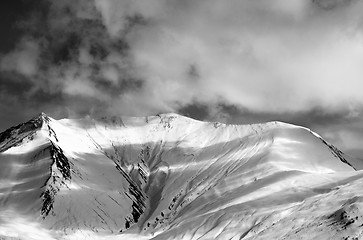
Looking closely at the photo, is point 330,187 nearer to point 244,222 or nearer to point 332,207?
point 244,222

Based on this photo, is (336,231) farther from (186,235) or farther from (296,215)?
(186,235)

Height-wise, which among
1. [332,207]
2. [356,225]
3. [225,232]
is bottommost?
[356,225]

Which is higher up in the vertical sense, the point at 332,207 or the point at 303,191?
the point at 303,191

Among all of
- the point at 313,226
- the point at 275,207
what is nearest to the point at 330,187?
the point at 275,207

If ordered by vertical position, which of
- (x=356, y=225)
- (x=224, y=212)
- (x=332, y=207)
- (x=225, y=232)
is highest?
(x=224, y=212)

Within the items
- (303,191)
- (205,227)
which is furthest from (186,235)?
(303,191)

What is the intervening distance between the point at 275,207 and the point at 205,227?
29.5 metres

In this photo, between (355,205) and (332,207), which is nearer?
(355,205)

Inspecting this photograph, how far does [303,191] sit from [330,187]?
11397 mm

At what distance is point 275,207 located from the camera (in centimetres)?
18412

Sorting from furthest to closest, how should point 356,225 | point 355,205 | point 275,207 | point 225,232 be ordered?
1. point 275,207
2. point 225,232
3. point 355,205
4. point 356,225

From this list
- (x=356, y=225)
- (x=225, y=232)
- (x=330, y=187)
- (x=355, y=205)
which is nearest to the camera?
(x=356, y=225)

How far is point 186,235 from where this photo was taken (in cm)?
19112

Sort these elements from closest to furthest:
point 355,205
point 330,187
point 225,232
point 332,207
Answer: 1. point 355,205
2. point 332,207
3. point 225,232
4. point 330,187
